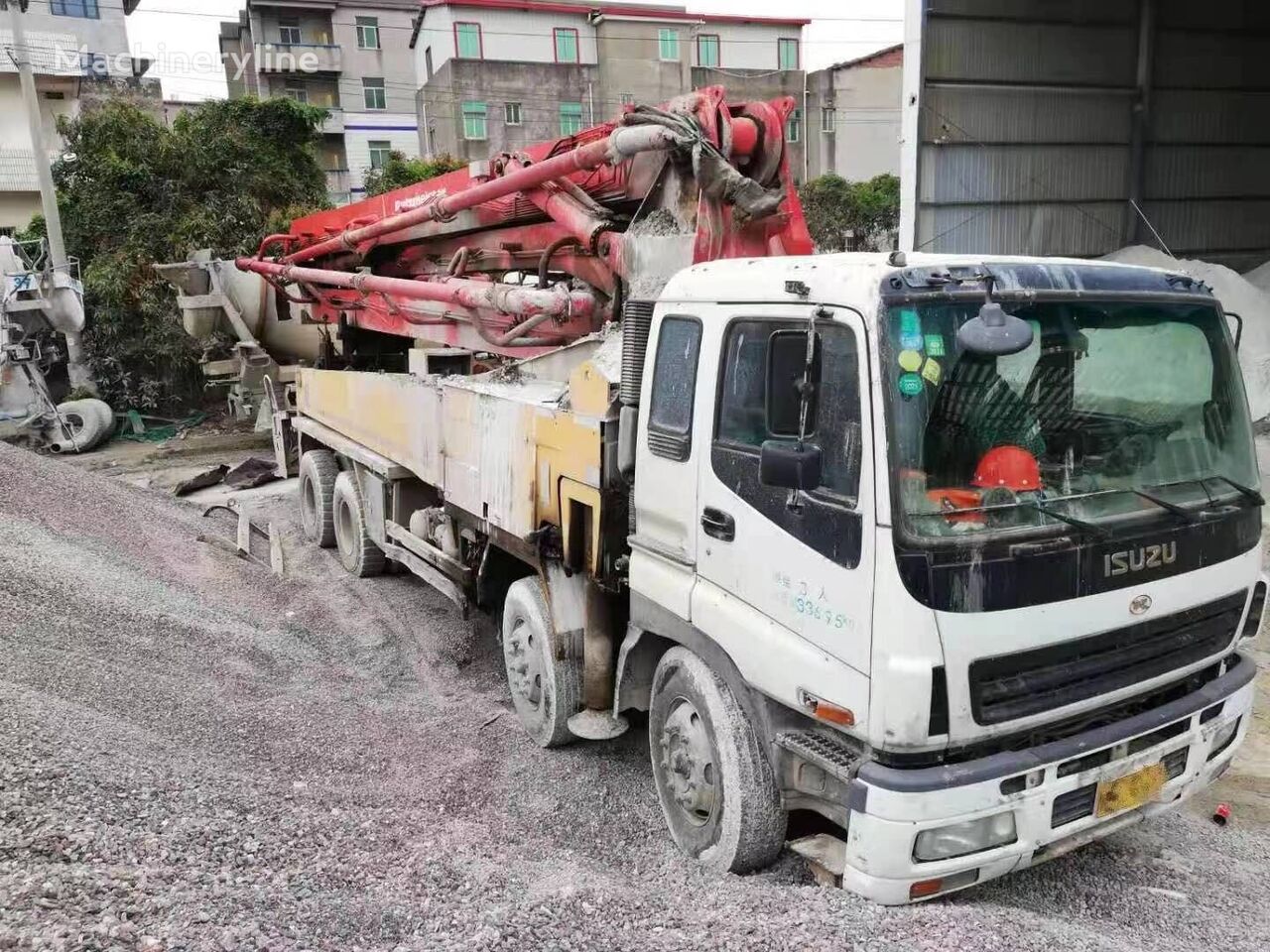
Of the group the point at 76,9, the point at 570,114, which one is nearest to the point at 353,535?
the point at 570,114

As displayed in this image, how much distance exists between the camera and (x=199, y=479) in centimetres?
1257

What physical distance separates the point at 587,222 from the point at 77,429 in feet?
46.2

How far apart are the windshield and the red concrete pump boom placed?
6.17ft

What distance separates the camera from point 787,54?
35.4m

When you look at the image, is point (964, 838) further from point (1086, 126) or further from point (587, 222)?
point (1086, 126)

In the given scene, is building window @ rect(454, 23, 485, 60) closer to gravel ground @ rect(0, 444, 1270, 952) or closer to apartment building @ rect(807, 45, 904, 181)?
→ apartment building @ rect(807, 45, 904, 181)

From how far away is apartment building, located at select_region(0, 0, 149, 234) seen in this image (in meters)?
26.8

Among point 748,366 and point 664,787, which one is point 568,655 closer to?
point 664,787

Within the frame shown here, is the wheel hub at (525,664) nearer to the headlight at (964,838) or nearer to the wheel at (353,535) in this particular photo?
the headlight at (964,838)

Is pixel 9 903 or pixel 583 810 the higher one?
pixel 9 903

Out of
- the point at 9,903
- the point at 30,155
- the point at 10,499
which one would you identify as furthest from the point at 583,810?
the point at 30,155

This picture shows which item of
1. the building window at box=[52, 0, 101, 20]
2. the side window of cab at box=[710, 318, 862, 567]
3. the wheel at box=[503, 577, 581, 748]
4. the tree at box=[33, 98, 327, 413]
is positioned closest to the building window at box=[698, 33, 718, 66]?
the tree at box=[33, 98, 327, 413]

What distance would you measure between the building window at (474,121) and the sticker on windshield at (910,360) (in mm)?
31894

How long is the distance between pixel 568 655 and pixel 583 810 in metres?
0.70
